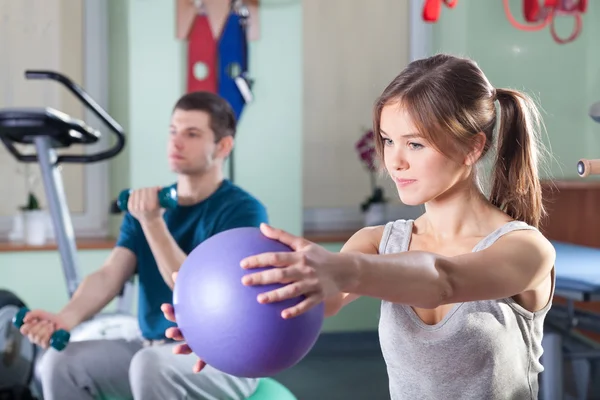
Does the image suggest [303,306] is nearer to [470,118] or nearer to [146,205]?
[470,118]

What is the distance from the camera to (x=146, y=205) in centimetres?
197

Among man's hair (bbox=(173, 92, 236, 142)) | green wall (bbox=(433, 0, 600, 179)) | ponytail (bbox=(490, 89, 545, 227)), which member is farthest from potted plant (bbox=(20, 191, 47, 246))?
ponytail (bbox=(490, 89, 545, 227))

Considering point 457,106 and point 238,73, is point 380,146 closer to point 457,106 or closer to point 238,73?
point 457,106

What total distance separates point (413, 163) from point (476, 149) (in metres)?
0.14

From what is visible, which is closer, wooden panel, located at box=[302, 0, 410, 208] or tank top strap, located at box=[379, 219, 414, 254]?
tank top strap, located at box=[379, 219, 414, 254]

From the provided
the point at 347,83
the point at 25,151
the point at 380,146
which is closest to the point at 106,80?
the point at 25,151

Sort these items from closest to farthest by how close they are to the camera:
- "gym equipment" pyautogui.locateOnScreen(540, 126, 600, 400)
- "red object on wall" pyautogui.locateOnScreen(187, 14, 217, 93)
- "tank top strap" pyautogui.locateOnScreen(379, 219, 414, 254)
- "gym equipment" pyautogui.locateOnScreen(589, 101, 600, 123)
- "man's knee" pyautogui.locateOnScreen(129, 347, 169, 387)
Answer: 1. "tank top strap" pyautogui.locateOnScreen(379, 219, 414, 254)
2. "gym equipment" pyautogui.locateOnScreen(589, 101, 600, 123)
3. "man's knee" pyautogui.locateOnScreen(129, 347, 169, 387)
4. "gym equipment" pyautogui.locateOnScreen(540, 126, 600, 400)
5. "red object on wall" pyautogui.locateOnScreen(187, 14, 217, 93)

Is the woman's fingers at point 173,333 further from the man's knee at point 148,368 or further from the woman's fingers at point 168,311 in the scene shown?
the man's knee at point 148,368

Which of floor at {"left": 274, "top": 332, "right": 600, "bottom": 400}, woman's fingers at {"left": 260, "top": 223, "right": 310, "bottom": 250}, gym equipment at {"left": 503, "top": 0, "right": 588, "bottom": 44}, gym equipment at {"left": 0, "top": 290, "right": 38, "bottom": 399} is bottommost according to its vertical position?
floor at {"left": 274, "top": 332, "right": 600, "bottom": 400}

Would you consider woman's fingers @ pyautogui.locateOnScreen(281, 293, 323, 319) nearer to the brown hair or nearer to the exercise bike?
the brown hair

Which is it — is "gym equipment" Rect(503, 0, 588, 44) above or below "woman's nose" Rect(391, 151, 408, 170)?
above

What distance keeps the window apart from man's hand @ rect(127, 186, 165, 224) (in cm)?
209

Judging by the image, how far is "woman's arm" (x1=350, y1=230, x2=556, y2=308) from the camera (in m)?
0.93

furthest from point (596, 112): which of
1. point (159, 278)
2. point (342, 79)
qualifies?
point (342, 79)
